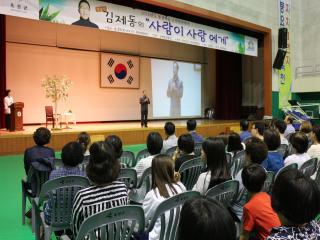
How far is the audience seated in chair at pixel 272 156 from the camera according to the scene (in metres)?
3.32

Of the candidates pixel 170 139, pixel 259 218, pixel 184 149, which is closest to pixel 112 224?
pixel 259 218

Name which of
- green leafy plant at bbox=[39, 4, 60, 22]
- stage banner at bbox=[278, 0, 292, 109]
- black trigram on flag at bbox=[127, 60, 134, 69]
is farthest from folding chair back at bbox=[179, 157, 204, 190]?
black trigram on flag at bbox=[127, 60, 134, 69]

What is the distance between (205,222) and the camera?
897 millimetres

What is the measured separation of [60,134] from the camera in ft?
26.7

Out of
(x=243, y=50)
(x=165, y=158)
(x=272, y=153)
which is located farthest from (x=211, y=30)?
(x=165, y=158)

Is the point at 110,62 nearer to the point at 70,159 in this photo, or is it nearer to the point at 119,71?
the point at 119,71

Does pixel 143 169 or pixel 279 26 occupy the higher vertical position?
pixel 279 26

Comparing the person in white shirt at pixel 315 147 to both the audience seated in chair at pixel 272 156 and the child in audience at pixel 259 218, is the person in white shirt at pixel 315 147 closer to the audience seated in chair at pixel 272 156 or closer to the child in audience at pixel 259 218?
the audience seated in chair at pixel 272 156

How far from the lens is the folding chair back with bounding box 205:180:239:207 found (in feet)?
7.14

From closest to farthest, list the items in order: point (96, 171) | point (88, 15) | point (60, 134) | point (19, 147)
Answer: point (96, 171), point (88, 15), point (19, 147), point (60, 134)

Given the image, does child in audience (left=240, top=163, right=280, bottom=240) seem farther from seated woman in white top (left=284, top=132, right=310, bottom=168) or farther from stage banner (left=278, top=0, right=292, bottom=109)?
stage banner (left=278, top=0, right=292, bottom=109)

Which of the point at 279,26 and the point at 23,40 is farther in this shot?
the point at 279,26

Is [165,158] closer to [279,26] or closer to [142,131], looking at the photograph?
[142,131]

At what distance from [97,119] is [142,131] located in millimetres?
3436
